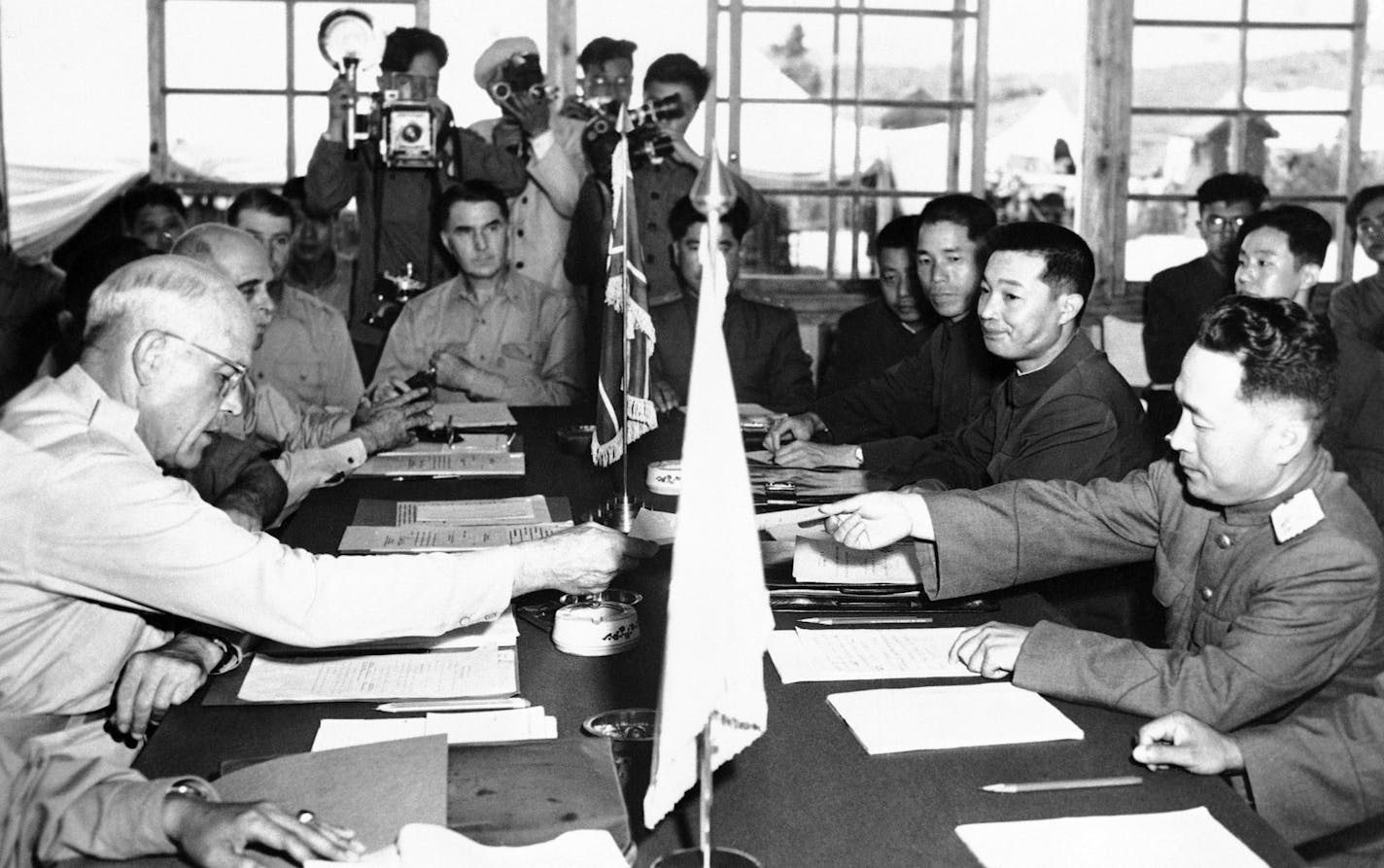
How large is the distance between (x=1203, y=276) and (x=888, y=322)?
138 cm

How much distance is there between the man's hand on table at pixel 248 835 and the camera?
3.78 ft

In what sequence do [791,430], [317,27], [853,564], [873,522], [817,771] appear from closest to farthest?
[817,771] → [873,522] → [853,564] → [791,430] → [317,27]

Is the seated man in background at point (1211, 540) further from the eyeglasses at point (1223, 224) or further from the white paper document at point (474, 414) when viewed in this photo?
the eyeglasses at point (1223, 224)

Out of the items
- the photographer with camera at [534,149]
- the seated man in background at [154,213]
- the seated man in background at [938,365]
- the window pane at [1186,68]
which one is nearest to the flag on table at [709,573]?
the seated man in background at [938,365]

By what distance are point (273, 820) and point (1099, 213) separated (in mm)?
5391

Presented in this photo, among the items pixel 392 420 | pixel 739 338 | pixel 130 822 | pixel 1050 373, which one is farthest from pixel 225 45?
pixel 130 822

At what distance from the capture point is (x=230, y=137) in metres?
5.79

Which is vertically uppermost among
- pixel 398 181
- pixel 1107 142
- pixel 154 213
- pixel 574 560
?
pixel 1107 142

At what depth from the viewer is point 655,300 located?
4.96m

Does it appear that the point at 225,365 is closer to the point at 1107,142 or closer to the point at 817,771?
the point at 817,771

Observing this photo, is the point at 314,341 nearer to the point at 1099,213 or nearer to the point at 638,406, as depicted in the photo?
the point at 638,406

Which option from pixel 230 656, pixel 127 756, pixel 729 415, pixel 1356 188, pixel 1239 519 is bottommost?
pixel 127 756

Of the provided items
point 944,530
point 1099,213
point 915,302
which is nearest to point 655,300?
point 915,302

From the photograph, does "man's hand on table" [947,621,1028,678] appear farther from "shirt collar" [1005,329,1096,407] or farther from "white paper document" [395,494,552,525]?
"shirt collar" [1005,329,1096,407]
